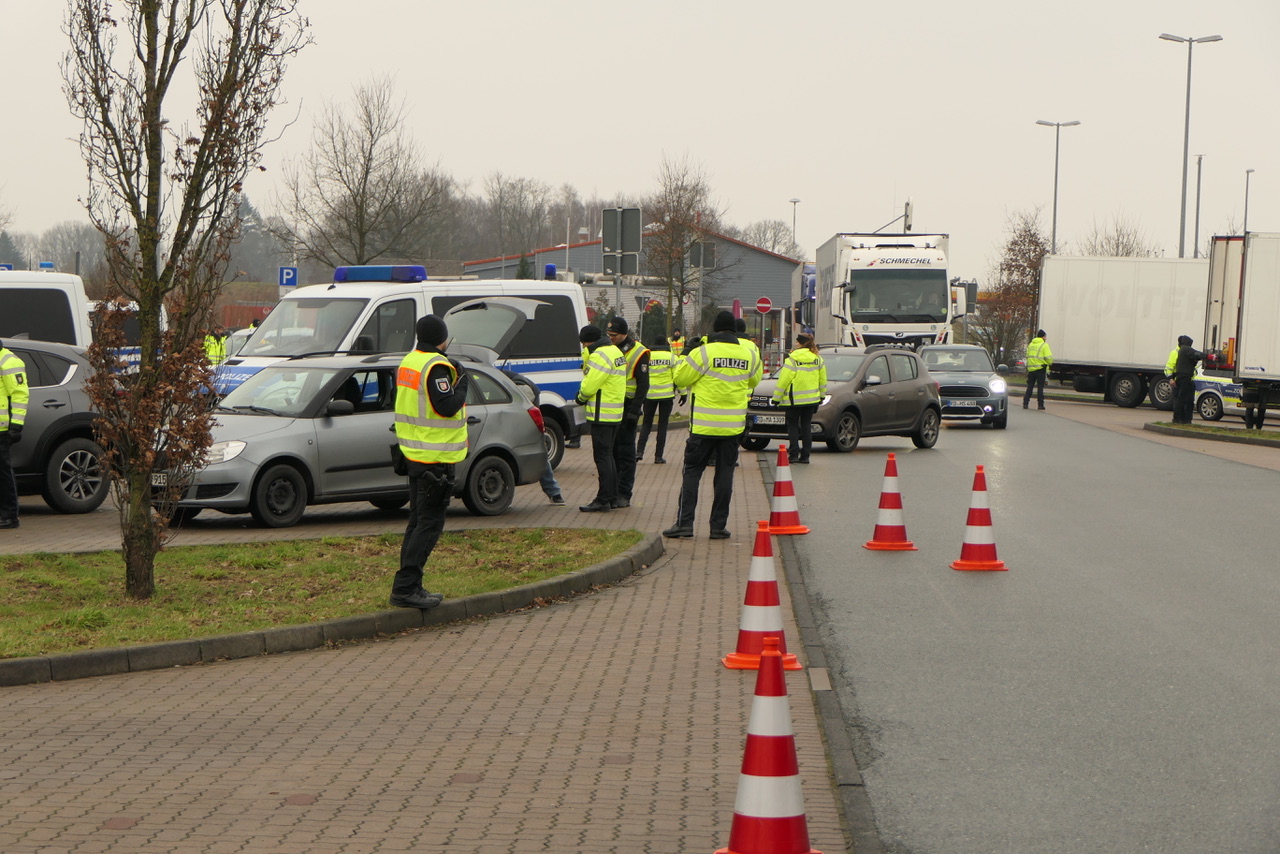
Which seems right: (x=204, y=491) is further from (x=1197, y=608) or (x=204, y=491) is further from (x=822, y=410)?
(x=822, y=410)

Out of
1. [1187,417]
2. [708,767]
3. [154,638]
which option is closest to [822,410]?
[1187,417]

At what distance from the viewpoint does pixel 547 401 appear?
1886 centimetres

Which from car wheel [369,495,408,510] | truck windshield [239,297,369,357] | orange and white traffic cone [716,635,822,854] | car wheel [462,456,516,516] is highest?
truck windshield [239,297,369,357]

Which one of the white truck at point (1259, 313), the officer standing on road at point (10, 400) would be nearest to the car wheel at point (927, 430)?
the white truck at point (1259, 313)

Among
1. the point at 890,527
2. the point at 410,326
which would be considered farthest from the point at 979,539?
the point at 410,326

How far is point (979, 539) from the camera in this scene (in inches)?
440

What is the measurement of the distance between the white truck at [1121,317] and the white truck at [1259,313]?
9.46 metres

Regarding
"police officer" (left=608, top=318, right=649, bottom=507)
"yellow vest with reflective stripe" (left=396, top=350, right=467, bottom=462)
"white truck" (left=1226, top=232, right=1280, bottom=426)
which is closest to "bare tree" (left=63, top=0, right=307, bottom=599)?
"yellow vest with reflective stripe" (left=396, top=350, right=467, bottom=462)

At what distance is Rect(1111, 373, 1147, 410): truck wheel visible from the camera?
3953cm

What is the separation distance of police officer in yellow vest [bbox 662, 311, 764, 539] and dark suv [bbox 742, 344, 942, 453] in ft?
31.0

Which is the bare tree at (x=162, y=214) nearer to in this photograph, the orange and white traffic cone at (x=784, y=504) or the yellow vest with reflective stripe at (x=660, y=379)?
the orange and white traffic cone at (x=784, y=504)

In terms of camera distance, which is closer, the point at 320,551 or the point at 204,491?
the point at 320,551

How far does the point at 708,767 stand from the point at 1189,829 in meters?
1.74

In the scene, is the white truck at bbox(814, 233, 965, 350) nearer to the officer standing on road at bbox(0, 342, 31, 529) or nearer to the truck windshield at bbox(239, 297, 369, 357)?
the truck windshield at bbox(239, 297, 369, 357)
